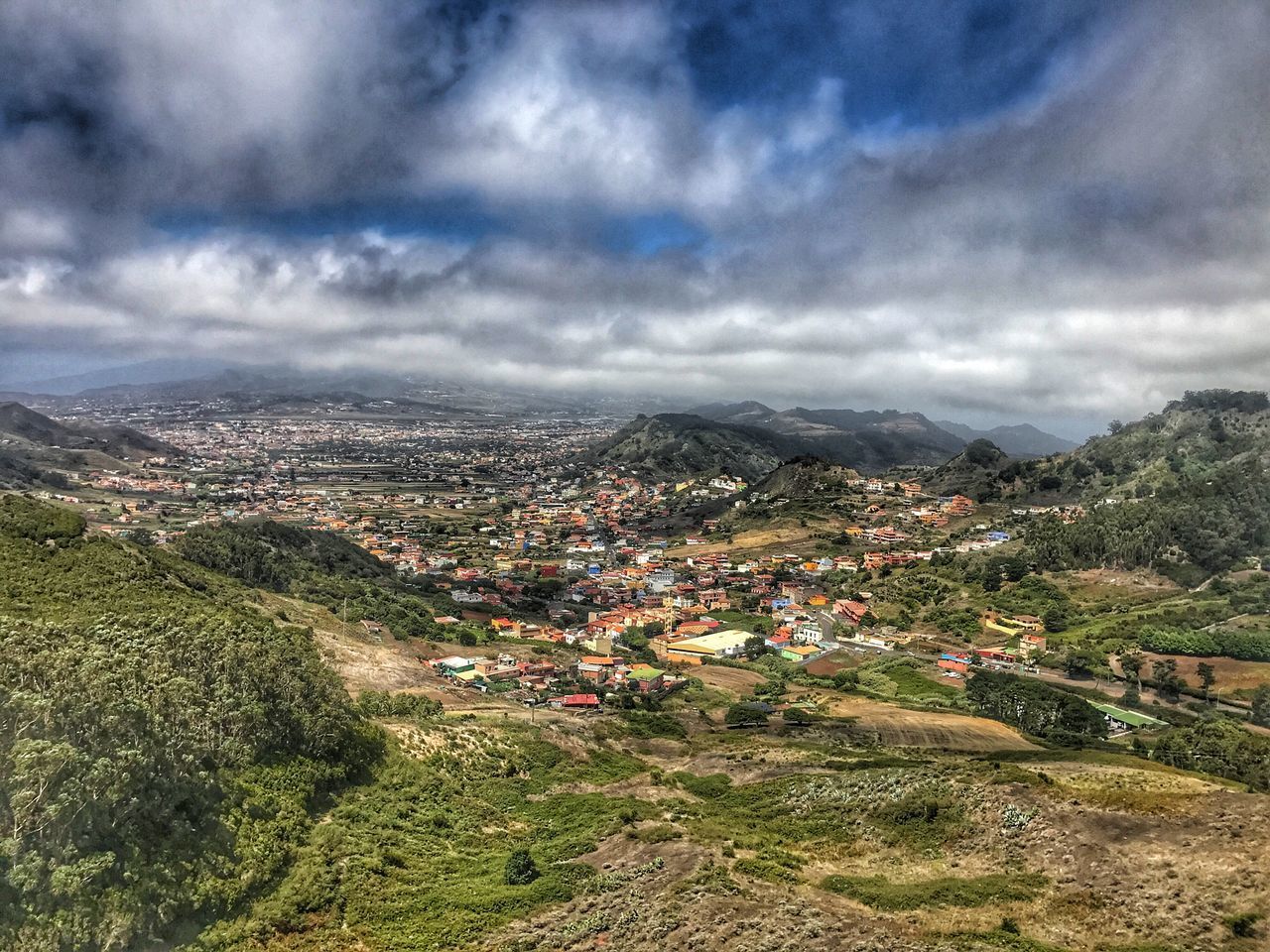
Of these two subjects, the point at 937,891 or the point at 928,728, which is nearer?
the point at 937,891

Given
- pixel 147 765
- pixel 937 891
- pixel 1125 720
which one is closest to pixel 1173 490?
pixel 1125 720

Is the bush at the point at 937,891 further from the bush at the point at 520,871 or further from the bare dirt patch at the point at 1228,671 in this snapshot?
the bare dirt patch at the point at 1228,671

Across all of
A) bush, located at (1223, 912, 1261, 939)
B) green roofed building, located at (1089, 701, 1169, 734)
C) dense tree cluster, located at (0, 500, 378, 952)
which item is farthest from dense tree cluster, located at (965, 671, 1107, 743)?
dense tree cluster, located at (0, 500, 378, 952)

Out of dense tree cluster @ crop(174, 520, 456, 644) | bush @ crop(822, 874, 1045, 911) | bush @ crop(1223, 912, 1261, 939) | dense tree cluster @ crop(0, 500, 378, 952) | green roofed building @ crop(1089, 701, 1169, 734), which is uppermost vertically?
dense tree cluster @ crop(0, 500, 378, 952)

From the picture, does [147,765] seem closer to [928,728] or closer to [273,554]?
[928,728]

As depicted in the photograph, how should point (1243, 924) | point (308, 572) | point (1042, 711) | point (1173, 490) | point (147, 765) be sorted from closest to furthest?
point (1243, 924) < point (147, 765) < point (1042, 711) < point (308, 572) < point (1173, 490)

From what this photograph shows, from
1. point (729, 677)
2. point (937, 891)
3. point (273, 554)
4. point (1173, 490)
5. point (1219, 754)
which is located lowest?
point (729, 677)

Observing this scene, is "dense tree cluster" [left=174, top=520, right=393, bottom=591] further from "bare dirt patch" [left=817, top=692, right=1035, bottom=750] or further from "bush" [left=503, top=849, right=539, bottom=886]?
"bush" [left=503, top=849, right=539, bottom=886]

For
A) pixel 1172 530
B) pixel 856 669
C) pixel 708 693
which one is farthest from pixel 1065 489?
pixel 708 693

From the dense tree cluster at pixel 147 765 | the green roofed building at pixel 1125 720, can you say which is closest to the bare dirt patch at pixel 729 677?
the green roofed building at pixel 1125 720
